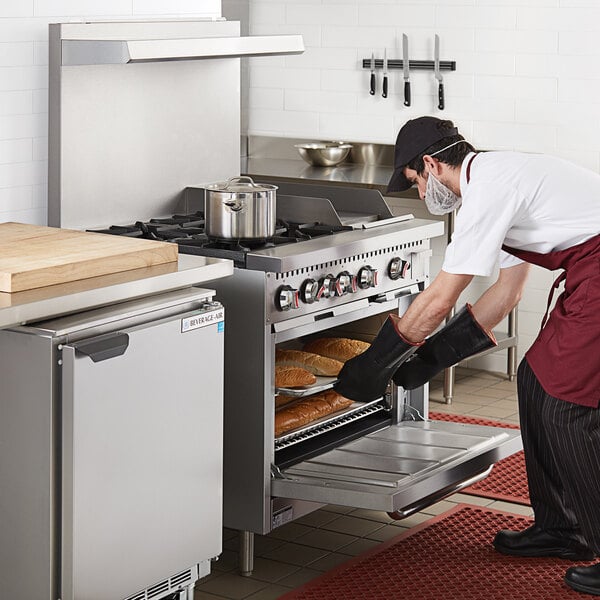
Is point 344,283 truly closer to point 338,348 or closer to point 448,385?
point 338,348

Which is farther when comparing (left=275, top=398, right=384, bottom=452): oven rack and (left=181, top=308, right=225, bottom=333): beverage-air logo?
(left=275, top=398, right=384, bottom=452): oven rack

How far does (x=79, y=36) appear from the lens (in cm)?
391

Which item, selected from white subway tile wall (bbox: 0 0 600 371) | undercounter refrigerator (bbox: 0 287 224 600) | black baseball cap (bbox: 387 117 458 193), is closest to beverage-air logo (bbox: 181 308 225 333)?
undercounter refrigerator (bbox: 0 287 224 600)

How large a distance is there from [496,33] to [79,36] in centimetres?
282

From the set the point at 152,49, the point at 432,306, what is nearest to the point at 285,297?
the point at 432,306

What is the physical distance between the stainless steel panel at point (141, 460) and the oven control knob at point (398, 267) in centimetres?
94

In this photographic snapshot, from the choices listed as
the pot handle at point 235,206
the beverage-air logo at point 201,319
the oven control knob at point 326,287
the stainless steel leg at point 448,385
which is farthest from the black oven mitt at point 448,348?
the stainless steel leg at point 448,385

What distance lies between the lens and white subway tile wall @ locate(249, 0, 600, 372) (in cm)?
596

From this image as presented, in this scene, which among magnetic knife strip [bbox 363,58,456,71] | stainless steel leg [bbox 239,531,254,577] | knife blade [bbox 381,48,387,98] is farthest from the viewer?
knife blade [bbox 381,48,387,98]

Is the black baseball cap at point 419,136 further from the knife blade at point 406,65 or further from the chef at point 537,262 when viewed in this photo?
the knife blade at point 406,65

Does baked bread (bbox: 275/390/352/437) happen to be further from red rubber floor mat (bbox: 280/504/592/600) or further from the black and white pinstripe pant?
the black and white pinstripe pant

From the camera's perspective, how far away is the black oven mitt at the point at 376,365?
3.79 meters

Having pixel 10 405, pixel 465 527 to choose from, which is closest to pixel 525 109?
pixel 465 527

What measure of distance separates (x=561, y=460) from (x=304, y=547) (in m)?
0.94
